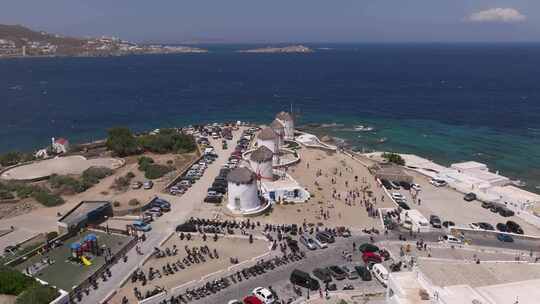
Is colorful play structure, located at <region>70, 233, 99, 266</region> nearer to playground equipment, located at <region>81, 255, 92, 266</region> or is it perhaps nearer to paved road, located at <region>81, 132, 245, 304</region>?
playground equipment, located at <region>81, 255, 92, 266</region>

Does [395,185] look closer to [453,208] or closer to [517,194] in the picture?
[453,208]

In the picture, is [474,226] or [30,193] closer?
[474,226]

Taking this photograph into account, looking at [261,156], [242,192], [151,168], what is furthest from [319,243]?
[151,168]

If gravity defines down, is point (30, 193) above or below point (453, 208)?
below

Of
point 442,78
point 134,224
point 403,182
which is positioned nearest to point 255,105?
point 403,182

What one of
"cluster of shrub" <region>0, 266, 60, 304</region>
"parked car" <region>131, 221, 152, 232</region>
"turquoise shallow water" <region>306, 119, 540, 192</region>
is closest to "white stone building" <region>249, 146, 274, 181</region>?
"parked car" <region>131, 221, 152, 232</region>

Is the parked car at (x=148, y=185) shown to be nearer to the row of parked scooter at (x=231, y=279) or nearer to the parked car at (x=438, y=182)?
the row of parked scooter at (x=231, y=279)

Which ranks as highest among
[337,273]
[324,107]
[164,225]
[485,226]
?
[324,107]

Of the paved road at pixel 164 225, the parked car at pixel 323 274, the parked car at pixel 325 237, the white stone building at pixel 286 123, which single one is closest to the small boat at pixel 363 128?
the white stone building at pixel 286 123
